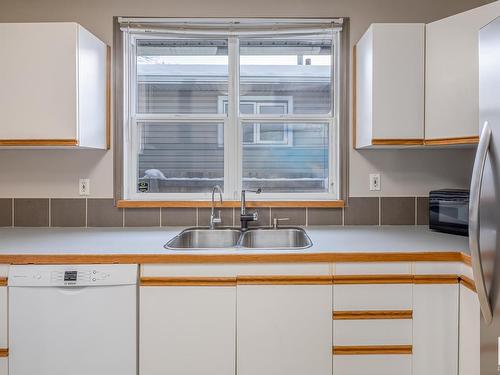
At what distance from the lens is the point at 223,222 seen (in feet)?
7.73

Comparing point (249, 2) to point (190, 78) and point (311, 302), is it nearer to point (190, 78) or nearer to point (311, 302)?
point (190, 78)

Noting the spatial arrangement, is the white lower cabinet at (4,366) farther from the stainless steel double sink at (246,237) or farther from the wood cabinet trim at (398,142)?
the wood cabinet trim at (398,142)

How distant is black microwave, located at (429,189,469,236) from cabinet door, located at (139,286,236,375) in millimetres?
1360

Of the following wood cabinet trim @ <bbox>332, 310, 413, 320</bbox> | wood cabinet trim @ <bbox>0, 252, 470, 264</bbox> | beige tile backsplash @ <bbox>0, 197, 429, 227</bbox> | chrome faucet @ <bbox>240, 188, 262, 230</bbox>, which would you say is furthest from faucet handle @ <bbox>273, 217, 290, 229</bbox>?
wood cabinet trim @ <bbox>332, 310, 413, 320</bbox>

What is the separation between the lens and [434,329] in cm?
168

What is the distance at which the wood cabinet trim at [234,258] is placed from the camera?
63.8 inches

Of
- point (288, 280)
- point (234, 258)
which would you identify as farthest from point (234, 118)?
point (288, 280)

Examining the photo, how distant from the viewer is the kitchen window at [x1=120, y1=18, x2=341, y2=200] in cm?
242

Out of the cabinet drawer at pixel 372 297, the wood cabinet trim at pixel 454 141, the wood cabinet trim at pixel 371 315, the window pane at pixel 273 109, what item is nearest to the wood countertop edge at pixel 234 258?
the cabinet drawer at pixel 372 297

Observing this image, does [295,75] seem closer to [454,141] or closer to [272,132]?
[272,132]

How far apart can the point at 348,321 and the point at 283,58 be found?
65.8 inches

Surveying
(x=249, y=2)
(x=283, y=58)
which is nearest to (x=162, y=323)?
(x=283, y=58)

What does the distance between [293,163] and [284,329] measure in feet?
3.72

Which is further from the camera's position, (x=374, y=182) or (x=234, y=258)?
(x=374, y=182)
